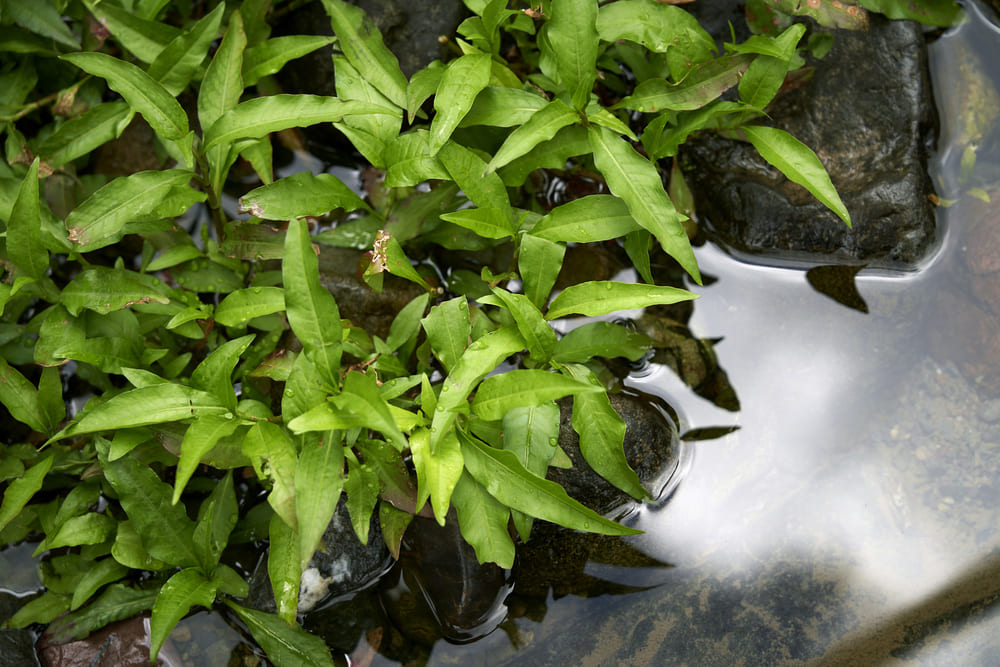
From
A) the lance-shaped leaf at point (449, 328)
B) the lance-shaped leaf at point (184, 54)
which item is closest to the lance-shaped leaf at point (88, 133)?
the lance-shaped leaf at point (184, 54)

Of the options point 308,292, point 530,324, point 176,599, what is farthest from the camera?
point 176,599

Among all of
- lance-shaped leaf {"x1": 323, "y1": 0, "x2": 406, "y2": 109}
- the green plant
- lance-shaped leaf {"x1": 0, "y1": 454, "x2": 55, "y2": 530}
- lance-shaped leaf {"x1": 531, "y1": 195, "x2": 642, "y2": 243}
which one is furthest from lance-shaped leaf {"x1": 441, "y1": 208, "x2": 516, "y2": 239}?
lance-shaped leaf {"x1": 0, "y1": 454, "x2": 55, "y2": 530}

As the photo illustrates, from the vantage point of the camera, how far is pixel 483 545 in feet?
7.73

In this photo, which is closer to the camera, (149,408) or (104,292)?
(149,408)

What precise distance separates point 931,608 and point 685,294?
1.77 m

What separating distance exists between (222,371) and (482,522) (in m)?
0.97

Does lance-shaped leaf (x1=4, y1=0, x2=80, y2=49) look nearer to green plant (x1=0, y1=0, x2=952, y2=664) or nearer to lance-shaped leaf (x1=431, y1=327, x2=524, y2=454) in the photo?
green plant (x1=0, y1=0, x2=952, y2=664)

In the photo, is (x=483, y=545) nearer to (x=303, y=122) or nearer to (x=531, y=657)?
(x=531, y=657)

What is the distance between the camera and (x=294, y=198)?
2.52m

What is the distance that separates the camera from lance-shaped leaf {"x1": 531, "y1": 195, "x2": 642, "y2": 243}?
99.7 inches

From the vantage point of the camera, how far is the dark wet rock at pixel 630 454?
110 inches

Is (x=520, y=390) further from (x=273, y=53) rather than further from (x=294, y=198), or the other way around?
(x=273, y=53)

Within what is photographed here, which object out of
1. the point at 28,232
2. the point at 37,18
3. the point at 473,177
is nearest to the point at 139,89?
the point at 28,232

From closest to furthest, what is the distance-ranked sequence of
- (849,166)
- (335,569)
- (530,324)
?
(530,324) → (335,569) → (849,166)
